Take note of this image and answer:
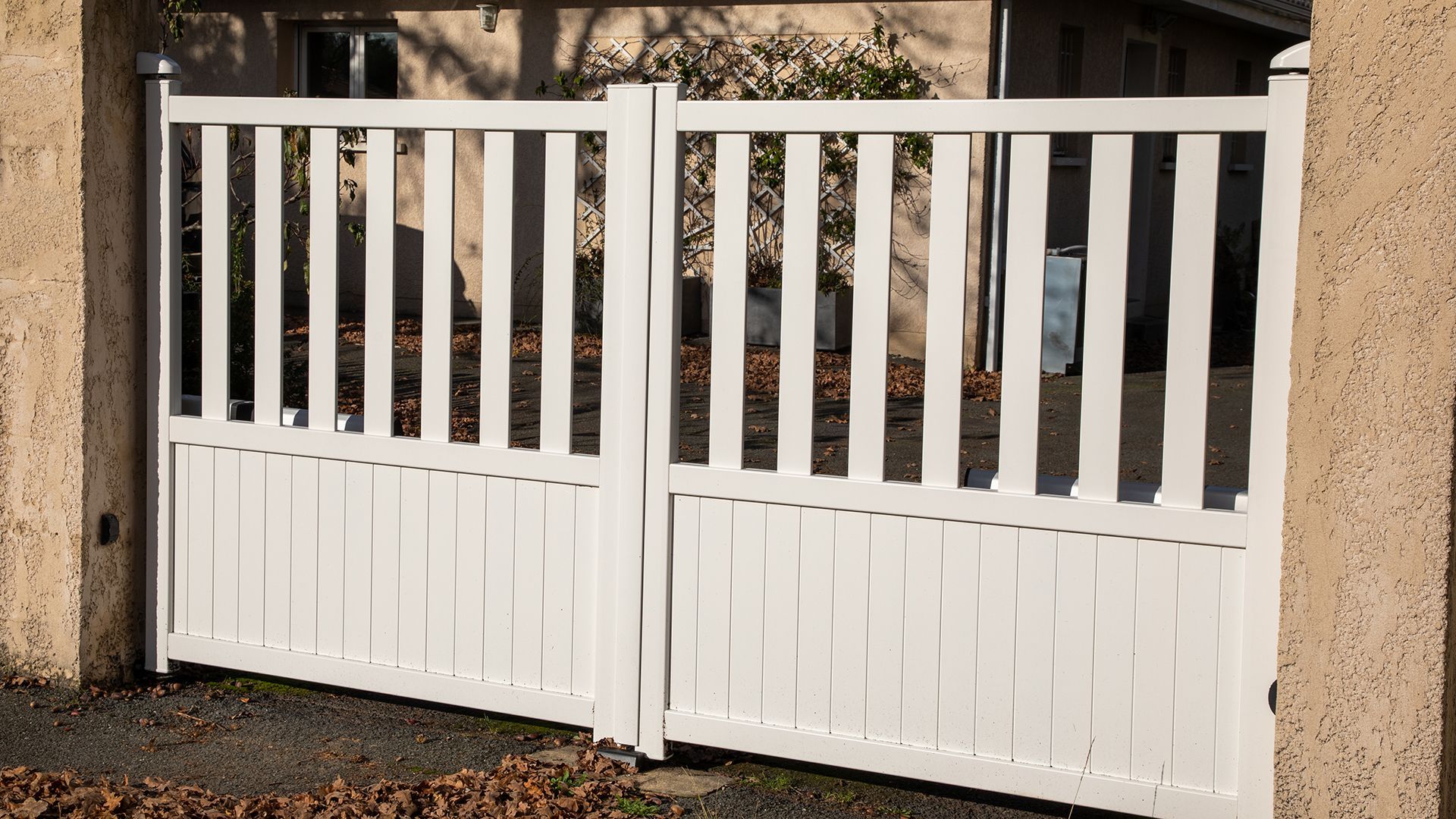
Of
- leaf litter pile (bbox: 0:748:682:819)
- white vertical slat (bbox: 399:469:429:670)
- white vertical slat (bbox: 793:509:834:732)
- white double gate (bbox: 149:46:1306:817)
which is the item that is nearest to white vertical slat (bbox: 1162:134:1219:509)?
white double gate (bbox: 149:46:1306:817)

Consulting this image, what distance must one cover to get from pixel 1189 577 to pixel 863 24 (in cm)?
947

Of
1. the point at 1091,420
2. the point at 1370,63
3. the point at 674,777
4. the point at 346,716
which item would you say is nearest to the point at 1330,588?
the point at 1091,420

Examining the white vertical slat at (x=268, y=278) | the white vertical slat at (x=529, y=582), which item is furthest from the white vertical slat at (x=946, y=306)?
the white vertical slat at (x=268, y=278)

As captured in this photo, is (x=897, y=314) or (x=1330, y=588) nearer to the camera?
(x=1330, y=588)

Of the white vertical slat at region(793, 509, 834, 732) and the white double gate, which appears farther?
the white vertical slat at region(793, 509, 834, 732)

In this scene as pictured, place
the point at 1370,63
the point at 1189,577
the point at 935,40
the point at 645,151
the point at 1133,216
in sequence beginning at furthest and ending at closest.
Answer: the point at 1133,216 → the point at 935,40 → the point at 645,151 → the point at 1189,577 → the point at 1370,63

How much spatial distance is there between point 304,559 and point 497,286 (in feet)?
3.34

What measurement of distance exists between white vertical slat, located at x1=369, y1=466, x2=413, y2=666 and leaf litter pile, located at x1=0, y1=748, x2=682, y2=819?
1.87ft

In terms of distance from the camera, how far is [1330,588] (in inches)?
123

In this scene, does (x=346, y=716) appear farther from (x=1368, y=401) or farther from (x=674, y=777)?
(x=1368, y=401)

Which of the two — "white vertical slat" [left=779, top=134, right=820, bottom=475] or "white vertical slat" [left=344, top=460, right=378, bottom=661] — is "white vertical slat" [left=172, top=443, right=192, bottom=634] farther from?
"white vertical slat" [left=779, top=134, right=820, bottom=475]

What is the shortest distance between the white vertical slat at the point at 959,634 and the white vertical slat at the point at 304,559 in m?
1.81

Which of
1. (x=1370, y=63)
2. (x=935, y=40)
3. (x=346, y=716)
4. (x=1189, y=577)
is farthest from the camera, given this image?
(x=935, y=40)

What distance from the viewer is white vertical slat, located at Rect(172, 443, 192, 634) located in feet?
14.7
